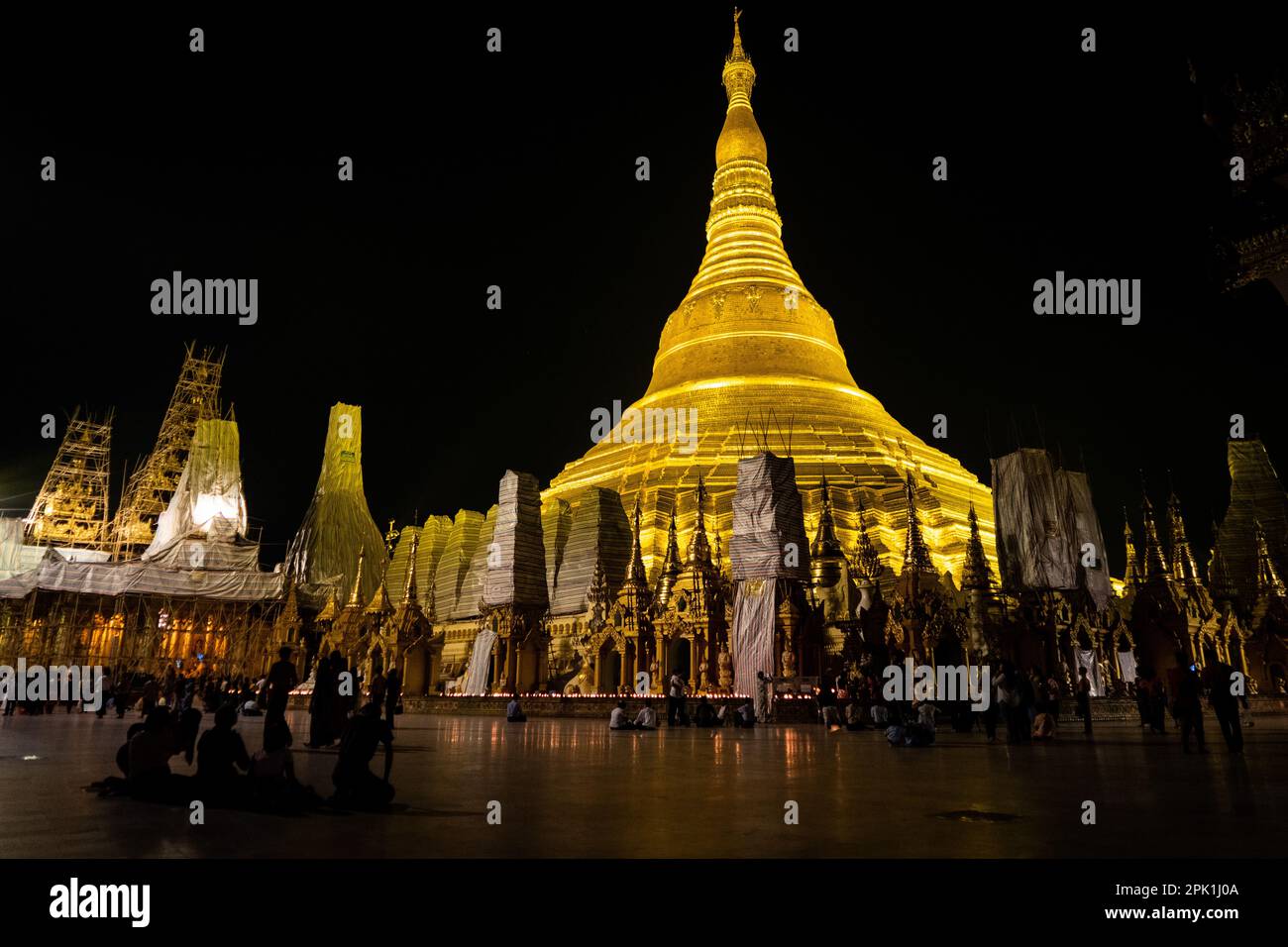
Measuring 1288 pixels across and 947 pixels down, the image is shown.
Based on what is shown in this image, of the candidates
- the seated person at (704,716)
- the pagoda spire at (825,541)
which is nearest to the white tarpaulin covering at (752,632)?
the seated person at (704,716)

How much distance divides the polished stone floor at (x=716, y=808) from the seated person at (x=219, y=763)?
0.34 metres

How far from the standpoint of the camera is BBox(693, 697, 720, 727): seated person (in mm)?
17453

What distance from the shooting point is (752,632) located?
65.6ft

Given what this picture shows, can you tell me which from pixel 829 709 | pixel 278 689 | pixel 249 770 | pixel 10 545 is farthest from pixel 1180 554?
pixel 10 545

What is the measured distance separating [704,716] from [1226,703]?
9.51 meters

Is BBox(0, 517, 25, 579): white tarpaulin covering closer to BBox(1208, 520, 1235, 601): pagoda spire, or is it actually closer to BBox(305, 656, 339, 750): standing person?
BBox(305, 656, 339, 750): standing person

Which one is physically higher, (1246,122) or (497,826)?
(1246,122)

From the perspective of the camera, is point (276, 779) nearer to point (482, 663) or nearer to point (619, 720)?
point (619, 720)

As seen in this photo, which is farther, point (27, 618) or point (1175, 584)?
point (27, 618)
